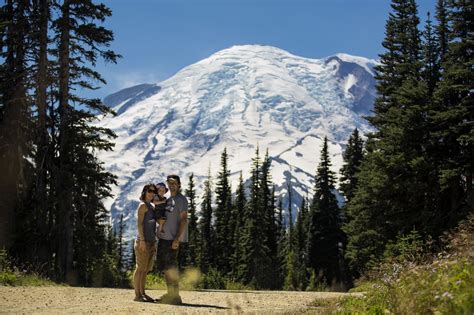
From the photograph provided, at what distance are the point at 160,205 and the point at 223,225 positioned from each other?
63545mm

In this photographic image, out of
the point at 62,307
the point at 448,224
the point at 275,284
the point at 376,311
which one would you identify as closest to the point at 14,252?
the point at 62,307

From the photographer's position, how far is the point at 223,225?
74.1 meters

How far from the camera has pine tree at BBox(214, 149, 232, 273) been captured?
72250mm

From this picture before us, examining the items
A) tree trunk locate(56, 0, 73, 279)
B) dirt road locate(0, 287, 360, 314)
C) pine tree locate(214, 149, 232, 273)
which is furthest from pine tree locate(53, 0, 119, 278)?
pine tree locate(214, 149, 232, 273)

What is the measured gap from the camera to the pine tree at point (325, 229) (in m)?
58.9

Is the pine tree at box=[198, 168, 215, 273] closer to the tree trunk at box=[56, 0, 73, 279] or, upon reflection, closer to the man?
the tree trunk at box=[56, 0, 73, 279]

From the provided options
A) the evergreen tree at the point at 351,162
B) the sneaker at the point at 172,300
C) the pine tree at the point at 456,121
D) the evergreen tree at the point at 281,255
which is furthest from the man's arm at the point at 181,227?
the evergreen tree at the point at 281,255

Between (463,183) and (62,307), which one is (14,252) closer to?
(62,307)

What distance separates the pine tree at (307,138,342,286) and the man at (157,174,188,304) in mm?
47361

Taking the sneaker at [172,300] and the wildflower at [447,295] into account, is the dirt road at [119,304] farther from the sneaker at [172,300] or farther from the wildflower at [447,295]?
the wildflower at [447,295]

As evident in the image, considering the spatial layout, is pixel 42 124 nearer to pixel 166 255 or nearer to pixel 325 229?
pixel 166 255

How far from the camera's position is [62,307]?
9.68m

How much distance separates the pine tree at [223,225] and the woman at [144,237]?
60.3 m

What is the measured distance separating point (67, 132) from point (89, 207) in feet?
9.32
